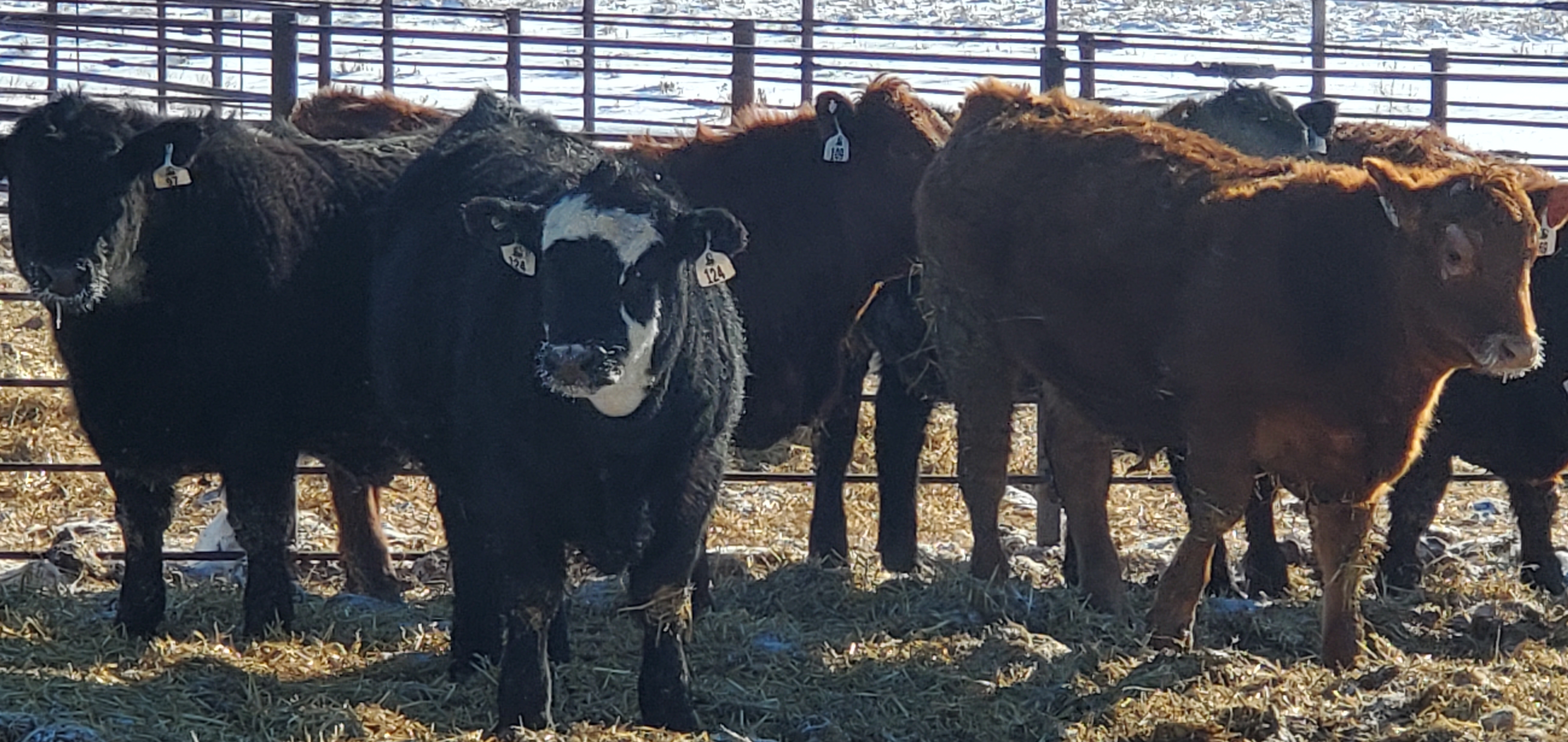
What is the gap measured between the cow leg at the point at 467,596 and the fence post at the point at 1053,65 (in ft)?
13.4

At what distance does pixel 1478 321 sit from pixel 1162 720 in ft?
5.42

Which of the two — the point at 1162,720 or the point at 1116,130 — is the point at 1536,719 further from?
the point at 1116,130

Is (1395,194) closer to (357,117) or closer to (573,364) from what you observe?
(573,364)

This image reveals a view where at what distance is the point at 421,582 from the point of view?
→ 28.8ft

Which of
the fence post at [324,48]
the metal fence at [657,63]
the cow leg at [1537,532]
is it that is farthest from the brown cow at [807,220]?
the cow leg at [1537,532]

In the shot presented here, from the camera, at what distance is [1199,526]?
23.4 feet

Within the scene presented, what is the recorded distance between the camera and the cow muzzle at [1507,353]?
6512 millimetres

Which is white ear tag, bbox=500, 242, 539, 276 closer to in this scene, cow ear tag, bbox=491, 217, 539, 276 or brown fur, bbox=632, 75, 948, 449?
cow ear tag, bbox=491, 217, 539, 276

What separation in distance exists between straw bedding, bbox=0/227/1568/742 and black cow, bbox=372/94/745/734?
378 millimetres

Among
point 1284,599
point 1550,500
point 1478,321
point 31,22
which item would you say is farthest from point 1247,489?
point 31,22

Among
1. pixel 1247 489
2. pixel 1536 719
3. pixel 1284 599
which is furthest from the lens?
pixel 1284 599

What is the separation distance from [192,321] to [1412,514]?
5.13 metres

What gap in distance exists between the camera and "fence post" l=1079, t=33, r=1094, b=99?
10.1 metres

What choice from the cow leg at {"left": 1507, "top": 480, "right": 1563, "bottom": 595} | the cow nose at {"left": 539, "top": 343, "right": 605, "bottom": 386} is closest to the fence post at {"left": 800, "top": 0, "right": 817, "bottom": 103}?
the cow leg at {"left": 1507, "top": 480, "right": 1563, "bottom": 595}
